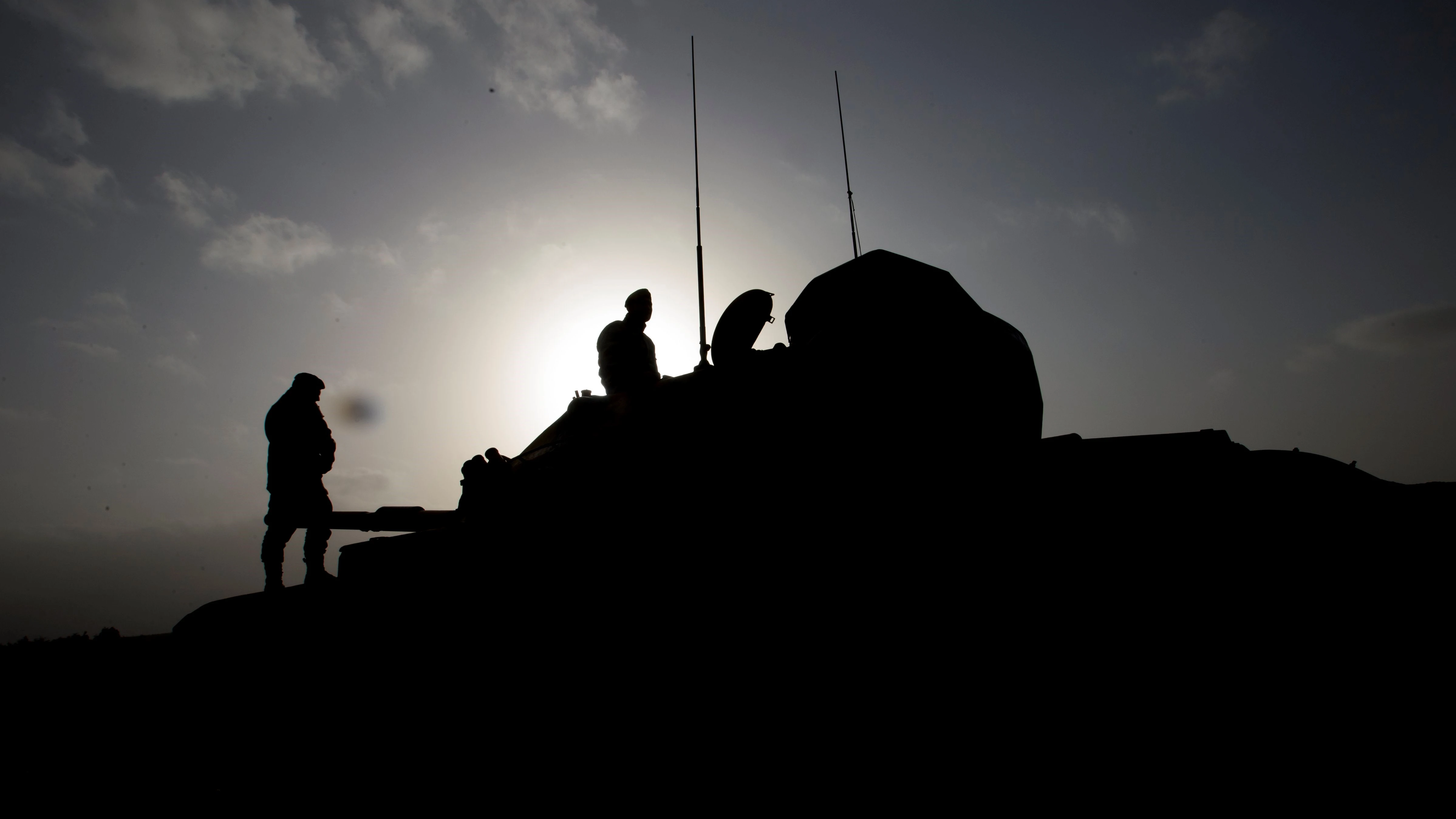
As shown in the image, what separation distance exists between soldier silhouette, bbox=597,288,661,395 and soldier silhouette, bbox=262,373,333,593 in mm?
3320

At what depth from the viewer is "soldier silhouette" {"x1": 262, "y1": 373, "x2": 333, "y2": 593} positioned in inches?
274

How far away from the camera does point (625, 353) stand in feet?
20.9

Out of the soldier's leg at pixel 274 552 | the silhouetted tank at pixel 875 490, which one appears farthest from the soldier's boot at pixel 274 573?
the silhouetted tank at pixel 875 490

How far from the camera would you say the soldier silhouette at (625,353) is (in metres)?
6.34

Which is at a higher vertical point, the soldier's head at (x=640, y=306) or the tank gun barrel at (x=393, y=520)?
the soldier's head at (x=640, y=306)

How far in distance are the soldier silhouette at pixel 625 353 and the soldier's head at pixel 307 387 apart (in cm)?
364

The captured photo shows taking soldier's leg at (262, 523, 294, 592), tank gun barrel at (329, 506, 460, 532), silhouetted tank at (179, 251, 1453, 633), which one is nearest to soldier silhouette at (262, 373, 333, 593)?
soldier's leg at (262, 523, 294, 592)

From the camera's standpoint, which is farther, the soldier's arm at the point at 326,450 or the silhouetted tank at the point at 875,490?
the soldier's arm at the point at 326,450

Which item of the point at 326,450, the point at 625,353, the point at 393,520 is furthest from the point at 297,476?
the point at 625,353

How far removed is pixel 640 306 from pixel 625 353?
610mm

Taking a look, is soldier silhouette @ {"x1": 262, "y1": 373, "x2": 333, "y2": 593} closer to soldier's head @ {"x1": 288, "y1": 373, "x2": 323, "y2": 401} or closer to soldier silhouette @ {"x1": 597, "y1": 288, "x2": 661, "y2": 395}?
soldier's head @ {"x1": 288, "y1": 373, "x2": 323, "y2": 401}

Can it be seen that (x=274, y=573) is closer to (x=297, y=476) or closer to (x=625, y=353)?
(x=297, y=476)

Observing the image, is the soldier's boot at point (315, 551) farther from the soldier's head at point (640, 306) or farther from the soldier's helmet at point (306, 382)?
the soldier's head at point (640, 306)

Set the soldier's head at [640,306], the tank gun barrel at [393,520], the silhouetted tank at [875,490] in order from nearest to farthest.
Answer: the silhouetted tank at [875,490] → the tank gun barrel at [393,520] → the soldier's head at [640,306]
